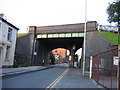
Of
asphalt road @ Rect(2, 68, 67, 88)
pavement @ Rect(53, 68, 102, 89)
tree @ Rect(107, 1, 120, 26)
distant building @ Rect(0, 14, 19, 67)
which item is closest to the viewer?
asphalt road @ Rect(2, 68, 67, 88)

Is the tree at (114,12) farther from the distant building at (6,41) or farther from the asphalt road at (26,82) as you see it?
the asphalt road at (26,82)

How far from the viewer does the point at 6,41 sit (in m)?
21.7

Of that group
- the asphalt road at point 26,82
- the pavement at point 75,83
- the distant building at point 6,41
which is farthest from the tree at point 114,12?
the asphalt road at point 26,82

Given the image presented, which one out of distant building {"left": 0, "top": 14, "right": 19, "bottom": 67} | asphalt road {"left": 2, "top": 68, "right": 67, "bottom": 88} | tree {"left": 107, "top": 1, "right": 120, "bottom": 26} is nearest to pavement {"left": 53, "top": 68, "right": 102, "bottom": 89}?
asphalt road {"left": 2, "top": 68, "right": 67, "bottom": 88}

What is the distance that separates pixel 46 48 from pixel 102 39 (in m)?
22.5

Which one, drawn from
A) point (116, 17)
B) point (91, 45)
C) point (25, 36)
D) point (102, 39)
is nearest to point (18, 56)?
point (25, 36)

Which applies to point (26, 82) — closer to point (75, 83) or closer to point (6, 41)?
point (75, 83)

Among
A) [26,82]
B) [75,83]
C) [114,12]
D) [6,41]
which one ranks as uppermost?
[114,12]

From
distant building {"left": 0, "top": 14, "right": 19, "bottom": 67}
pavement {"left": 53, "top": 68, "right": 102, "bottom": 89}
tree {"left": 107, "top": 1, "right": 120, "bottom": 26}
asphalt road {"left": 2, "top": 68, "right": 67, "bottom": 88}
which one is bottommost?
pavement {"left": 53, "top": 68, "right": 102, "bottom": 89}

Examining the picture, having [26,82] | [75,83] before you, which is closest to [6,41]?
[26,82]

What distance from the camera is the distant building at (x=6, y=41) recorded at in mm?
20375

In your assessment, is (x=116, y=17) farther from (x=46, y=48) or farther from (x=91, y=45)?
→ (x=46, y=48)

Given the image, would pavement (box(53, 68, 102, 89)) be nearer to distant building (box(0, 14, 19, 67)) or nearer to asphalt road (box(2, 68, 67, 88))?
asphalt road (box(2, 68, 67, 88))

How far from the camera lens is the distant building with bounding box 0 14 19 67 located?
66.8 ft
